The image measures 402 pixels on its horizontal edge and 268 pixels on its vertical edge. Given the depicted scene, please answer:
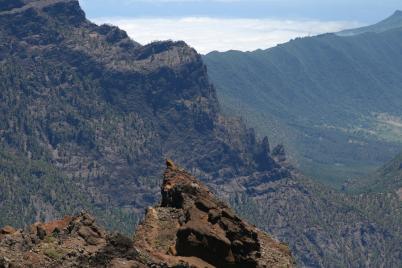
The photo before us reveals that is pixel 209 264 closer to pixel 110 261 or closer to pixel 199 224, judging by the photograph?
pixel 199 224

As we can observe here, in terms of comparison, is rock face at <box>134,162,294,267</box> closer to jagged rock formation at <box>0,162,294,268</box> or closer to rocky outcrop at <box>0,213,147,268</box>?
jagged rock formation at <box>0,162,294,268</box>

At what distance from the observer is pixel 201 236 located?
78375mm

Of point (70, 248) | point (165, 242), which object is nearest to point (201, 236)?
point (165, 242)

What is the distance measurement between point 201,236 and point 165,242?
5.01 metres

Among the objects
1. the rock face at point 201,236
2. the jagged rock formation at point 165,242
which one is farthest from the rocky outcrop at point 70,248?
the rock face at point 201,236

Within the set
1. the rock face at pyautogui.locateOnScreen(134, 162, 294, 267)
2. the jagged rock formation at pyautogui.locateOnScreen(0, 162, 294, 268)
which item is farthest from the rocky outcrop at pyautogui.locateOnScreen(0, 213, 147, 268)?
the rock face at pyautogui.locateOnScreen(134, 162, 294, 267)

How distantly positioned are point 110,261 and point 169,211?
20.9 m

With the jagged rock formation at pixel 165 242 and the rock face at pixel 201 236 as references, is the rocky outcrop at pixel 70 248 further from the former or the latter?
the rock face at pixel 201 236

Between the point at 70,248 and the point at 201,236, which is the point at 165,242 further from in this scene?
the point at 70,248

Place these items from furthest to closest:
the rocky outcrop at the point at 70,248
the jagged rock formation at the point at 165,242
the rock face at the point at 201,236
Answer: the rock face at the point at 201,236, the jagged rock formation at the point at 165,242, the rocky outcrop at the point at 70,248

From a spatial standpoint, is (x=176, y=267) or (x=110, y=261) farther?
(x=176, y=267)

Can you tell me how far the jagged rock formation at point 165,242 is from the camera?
6819 cm

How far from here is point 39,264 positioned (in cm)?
6569

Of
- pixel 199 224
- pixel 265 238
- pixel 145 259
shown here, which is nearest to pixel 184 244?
pixel 199 224
